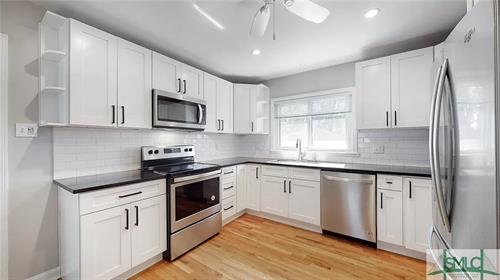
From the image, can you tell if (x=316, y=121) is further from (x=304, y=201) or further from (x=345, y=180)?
(x=304, y=201)

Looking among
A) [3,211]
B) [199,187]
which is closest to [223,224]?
[199,187]

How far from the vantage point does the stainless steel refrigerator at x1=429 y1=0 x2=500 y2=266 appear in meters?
0.65

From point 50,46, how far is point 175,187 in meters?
1.73

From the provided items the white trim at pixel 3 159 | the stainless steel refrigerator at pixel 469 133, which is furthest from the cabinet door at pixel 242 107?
the stainless steel refrigerator at pixel 469 133

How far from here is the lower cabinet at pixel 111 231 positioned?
1.58 meters

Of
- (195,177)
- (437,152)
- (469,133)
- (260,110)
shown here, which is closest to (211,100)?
(260,110)

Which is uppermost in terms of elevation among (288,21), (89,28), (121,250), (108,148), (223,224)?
(288,21)

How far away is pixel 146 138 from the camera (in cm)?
262

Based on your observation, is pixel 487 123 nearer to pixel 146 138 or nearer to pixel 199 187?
pixel 199 187

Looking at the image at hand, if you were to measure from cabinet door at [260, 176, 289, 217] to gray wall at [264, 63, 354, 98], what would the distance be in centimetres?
164

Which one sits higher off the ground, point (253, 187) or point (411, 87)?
point (411, 87)

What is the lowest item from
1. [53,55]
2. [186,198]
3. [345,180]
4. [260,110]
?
[186,198]

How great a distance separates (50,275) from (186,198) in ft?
4.26

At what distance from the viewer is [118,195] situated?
175 centimetres
